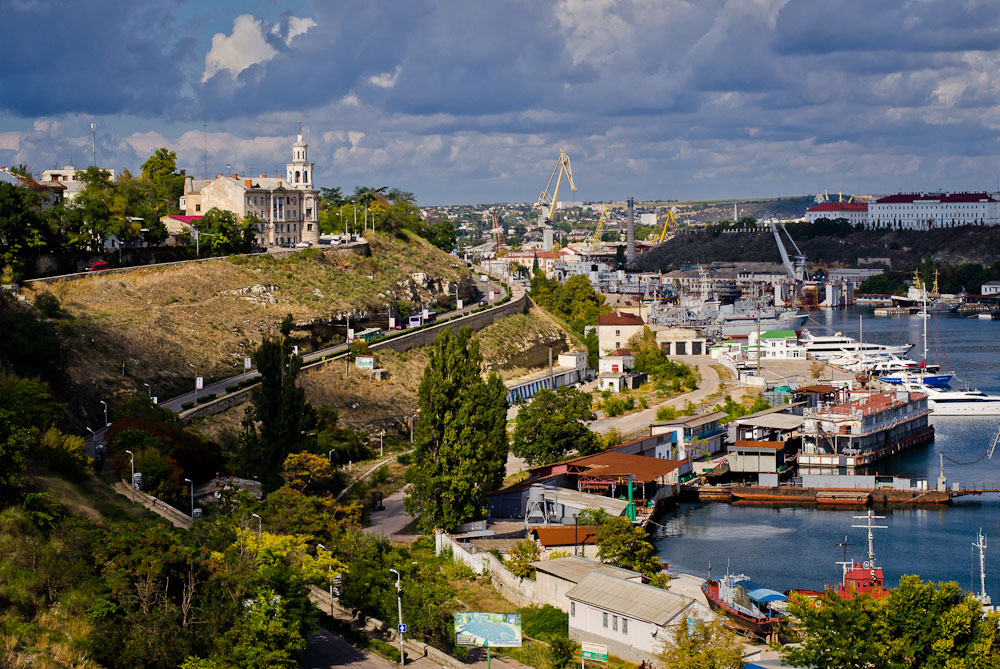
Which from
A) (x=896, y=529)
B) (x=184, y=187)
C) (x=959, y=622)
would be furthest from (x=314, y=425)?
(x=184, y=187)

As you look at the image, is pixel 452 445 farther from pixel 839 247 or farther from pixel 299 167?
pixel 839 247

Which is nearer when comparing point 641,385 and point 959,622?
point 959,622

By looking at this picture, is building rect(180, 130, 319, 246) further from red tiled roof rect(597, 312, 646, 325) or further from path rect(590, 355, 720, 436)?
path rect(590, 355, 720, 436)

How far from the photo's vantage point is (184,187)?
226ft

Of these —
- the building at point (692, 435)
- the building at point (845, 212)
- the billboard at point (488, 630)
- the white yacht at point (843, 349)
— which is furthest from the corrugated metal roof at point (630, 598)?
the building at point (845, 212)

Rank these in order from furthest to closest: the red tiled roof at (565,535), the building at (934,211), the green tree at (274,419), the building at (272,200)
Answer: the building at (934,211) < the building at (272,200) < the green tree at (274,419) < the red tiled roof at (565,535)

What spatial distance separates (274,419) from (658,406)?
24093mm

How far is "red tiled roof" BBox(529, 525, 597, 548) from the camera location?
98.4 feet

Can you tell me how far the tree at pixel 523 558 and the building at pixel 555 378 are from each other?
88.1 ft

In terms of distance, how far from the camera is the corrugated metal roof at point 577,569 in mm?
26188

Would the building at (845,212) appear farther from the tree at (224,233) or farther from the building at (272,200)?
the tree at (224,233)

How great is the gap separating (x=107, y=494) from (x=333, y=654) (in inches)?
364

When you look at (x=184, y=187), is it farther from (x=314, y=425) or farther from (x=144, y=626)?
(x=144, y=626)

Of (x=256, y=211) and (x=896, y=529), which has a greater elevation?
(x=256, y=211)
